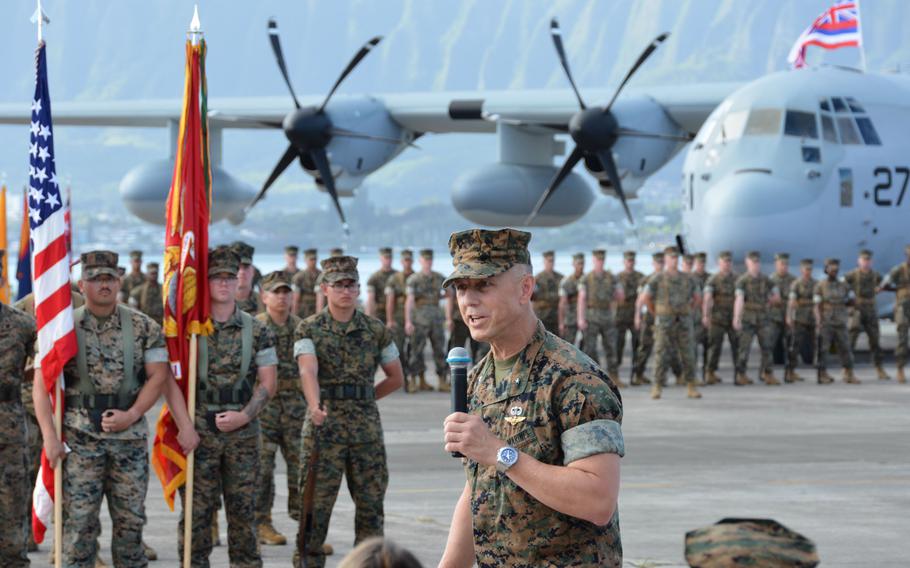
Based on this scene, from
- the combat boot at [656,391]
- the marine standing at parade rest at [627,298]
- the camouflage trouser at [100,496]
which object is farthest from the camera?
the marine standing at parade rest at [627,298]

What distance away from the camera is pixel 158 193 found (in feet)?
86.1

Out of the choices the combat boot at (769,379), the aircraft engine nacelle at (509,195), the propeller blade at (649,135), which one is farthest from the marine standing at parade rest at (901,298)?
the aircraft engine nacelle at (509,195)

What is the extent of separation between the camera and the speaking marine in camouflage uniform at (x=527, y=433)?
3828 mm

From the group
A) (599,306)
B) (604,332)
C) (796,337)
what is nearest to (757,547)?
(604,332)

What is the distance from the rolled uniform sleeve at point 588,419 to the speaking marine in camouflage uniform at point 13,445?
4172mm

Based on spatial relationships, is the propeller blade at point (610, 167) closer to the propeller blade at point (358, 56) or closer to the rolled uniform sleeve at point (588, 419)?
the propeller blade at point (358, 56)

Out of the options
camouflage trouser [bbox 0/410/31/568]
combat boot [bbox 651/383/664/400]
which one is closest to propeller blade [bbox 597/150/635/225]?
combat boot [bbox 651/383/664/400]

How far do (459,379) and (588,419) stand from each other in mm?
380

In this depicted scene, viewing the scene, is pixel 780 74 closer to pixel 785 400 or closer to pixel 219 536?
pixel 785 400

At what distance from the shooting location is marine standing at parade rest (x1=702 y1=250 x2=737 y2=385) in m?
18.4

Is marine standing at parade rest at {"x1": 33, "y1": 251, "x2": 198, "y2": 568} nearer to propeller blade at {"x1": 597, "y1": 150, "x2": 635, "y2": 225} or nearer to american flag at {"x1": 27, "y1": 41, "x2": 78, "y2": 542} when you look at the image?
american flag at {"x1": 27, "y1": 41, "x2": 78, "y2": 542}

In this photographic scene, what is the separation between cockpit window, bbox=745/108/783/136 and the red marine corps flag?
40.9ft

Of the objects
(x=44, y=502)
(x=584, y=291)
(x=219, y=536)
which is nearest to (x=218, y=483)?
(x=44, y=502)

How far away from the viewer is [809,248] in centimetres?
1958
